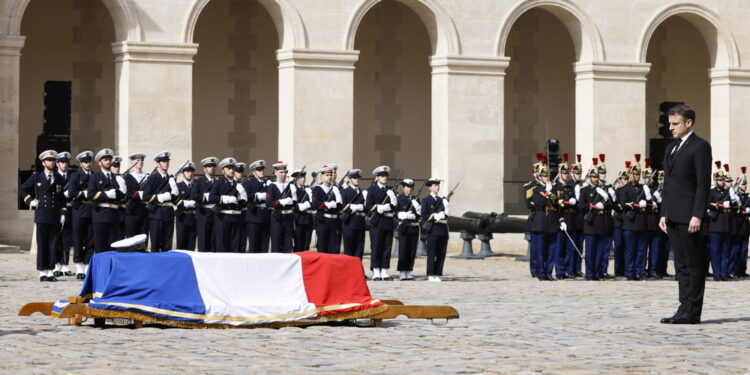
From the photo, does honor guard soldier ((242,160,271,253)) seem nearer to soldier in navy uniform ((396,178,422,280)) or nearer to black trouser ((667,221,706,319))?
soldier in navy uniform ((396,178,422,280))

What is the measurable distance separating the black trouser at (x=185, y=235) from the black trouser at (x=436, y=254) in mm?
3212

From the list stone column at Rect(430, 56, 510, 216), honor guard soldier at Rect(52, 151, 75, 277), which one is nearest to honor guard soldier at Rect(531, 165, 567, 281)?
honor guard soldier at Rect(52, 151, 75, 277)

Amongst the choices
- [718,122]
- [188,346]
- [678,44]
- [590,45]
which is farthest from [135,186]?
[678,44]

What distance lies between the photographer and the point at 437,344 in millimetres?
10180

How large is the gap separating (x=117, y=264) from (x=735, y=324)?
16.3ft

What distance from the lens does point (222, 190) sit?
1994 centimetres

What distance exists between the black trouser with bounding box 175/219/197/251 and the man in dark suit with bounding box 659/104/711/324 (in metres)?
9.33

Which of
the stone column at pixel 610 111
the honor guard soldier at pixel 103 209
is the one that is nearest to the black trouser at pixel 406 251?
the honor guard soldier at pixel 103 209

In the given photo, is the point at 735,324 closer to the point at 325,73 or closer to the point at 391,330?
the point at 391,330

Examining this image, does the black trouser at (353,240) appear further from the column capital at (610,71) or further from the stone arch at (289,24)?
the column capital at (610,71)

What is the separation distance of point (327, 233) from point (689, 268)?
9269 mm

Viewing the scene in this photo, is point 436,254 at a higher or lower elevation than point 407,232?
lower

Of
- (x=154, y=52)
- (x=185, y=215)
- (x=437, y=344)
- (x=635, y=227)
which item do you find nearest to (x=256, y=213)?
(x=185, y=215)

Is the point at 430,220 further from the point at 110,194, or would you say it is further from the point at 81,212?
the point at 81,212
